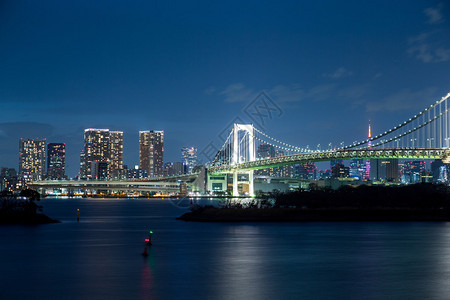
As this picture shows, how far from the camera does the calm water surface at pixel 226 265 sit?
1495cm

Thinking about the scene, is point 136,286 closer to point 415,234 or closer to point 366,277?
point 366,277

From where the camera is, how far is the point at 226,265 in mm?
20219

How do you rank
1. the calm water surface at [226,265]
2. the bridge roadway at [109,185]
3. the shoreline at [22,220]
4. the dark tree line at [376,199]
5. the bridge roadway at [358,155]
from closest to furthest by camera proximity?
the calm water surface at [226,265] < the shoreline at [22,220] < the dark tree line at [376,199] < the bridge roadway at [358,155] < the bridge roadway at [109,185]

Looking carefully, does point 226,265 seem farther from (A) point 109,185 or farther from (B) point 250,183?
(A) point 109,185

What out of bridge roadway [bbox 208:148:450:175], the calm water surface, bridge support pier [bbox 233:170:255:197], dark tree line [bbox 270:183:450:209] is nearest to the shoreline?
the calm water surface

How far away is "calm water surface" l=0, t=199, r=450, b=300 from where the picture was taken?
1495 centimetres

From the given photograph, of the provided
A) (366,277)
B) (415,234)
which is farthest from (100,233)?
(366,277)

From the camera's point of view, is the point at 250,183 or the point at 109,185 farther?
the point at 109,185

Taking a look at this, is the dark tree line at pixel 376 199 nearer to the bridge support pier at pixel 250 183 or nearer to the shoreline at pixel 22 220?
the shoreline at pixel 22 220

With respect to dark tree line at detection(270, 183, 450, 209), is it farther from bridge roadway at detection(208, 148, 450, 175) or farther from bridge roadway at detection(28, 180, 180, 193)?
bridge roadway at detection(28, 180, 180, 193)

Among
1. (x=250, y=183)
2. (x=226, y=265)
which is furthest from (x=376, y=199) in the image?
(x=250, y=183)

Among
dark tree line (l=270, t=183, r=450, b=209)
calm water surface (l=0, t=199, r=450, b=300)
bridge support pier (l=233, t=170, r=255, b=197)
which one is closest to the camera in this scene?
calm water surface (l=0, t=199, r=450, b=300)

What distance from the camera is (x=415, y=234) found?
3272 cm

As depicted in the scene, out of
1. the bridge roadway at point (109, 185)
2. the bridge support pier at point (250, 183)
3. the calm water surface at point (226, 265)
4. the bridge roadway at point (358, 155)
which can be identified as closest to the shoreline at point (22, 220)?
the calm water surface at point (226, 265)
